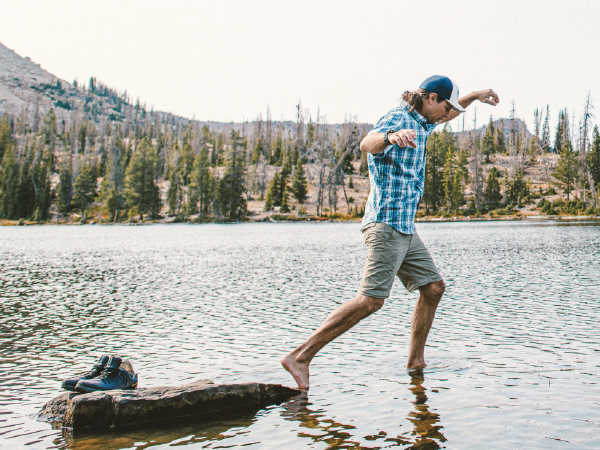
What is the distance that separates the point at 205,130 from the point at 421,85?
590 ft

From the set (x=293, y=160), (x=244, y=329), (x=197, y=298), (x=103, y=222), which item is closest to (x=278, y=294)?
(x=197, y=298)

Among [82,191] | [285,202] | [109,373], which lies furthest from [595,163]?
[109,373]

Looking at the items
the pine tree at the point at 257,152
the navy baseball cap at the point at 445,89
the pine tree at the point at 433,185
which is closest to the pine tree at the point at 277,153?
the pine tree at the point at 257,152

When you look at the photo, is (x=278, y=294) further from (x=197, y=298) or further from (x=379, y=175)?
(x=379, y=175)

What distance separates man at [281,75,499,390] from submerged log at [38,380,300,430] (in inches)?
24.0

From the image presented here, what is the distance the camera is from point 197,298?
12375 mm

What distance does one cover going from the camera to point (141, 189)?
352 ft

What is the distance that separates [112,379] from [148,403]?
0.61 m

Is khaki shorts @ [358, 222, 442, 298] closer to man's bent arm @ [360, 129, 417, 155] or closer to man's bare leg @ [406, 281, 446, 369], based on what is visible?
man's bare leg @ [406, 281, 446, 369]

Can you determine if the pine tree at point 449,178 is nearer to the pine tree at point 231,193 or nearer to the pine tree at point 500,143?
the pine tree at point 500,143

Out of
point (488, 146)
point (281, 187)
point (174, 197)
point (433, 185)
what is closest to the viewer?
point (433, 185)

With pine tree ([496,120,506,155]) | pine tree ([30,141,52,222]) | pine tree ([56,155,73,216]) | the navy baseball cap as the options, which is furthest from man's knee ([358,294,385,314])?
pine tree ([496,120,506,155])

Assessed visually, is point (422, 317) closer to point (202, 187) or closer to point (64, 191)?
point (202, 187)

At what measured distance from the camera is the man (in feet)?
16.2
